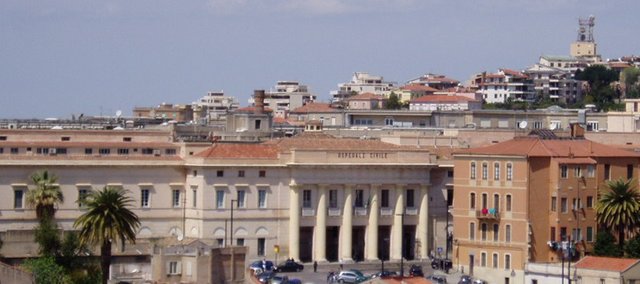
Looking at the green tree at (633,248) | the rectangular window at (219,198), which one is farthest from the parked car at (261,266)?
the green tree at (633,248)

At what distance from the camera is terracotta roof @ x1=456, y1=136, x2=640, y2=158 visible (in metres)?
93.4

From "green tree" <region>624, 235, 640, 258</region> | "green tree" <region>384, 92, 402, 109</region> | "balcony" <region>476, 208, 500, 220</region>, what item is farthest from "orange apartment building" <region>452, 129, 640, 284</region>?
"green tree" <region>384, 92, 402, 109</region>

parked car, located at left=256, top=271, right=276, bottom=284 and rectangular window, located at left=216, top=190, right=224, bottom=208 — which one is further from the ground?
rectangular window, located at left=216, top=190, right=224, bottom=208

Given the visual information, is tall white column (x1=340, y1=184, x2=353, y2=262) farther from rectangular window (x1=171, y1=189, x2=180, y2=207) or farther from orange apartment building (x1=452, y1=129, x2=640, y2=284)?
rectangular window (x1=171, y1=189, x2=180, y2=207)

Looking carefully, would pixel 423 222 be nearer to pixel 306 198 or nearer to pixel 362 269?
pixel 362 269

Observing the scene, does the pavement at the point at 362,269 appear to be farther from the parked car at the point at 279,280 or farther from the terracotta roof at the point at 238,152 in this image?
the terracotta roof at the point at 238,152

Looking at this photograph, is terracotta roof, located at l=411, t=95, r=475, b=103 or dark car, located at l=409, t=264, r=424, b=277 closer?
dark car, located at l=409, t=264, r=424, b=277

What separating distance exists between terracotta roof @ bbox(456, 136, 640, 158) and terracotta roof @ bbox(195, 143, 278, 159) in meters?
9.32

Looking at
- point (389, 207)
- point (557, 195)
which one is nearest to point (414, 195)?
point (389, 207)

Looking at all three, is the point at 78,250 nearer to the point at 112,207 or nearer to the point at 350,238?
the point at 112,207

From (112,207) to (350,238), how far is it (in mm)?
17944

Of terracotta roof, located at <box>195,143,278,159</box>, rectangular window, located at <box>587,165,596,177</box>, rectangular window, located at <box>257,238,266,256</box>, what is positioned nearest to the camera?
rectangular window, located at <box>587,165,596,177</box>

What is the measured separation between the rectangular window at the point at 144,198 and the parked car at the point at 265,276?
7674mm

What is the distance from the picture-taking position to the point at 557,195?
302 feet
